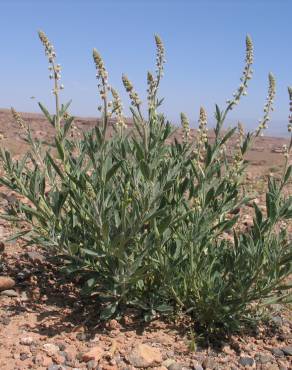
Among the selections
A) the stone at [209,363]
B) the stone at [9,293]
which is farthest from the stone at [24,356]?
the stone at [209,363]

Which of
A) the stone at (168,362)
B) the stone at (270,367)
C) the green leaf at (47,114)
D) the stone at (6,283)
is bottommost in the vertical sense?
the stone at (270,367)

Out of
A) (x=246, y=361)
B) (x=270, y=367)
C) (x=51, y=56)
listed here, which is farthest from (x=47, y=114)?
(x=270, y=367)

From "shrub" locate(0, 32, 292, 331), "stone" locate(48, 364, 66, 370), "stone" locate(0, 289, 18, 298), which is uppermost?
"shrub" locate(0, 32, 292, 331)

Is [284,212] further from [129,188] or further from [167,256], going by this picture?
[129,188]

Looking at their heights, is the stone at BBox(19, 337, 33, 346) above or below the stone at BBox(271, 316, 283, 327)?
below

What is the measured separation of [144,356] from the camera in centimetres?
275

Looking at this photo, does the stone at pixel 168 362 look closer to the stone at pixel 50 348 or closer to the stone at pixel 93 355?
the stone at pixel 93 355

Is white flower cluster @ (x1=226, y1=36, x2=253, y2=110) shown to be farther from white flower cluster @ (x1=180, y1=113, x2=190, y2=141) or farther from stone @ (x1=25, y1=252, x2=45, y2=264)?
stone @ (x1=25, y1=252, x2=45, y2=264)

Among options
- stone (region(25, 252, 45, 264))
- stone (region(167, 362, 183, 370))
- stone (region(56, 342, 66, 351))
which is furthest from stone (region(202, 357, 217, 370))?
stone (region(25, 252, 45, 264))

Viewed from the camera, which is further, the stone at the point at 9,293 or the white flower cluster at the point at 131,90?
the stone at the point at 9,293

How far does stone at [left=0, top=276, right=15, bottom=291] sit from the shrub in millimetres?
468

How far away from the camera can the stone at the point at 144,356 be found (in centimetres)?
272

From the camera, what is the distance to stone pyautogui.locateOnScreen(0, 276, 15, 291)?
333 centimetres

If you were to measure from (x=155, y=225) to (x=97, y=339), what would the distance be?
824 mm
